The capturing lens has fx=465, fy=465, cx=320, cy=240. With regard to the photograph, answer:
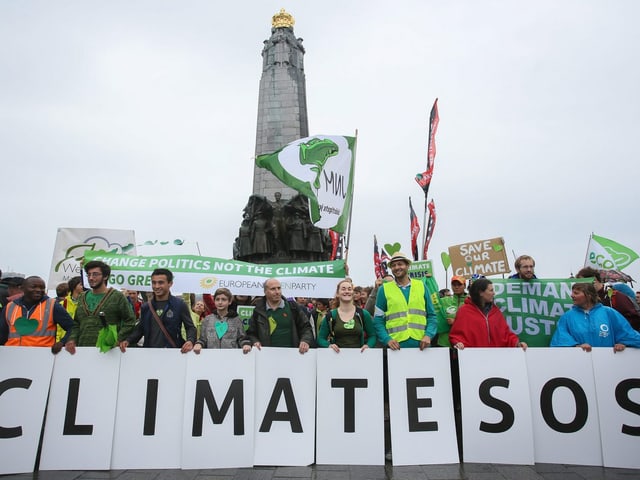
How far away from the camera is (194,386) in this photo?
4.65 metres

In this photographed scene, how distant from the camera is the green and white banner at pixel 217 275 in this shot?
23.3 feet

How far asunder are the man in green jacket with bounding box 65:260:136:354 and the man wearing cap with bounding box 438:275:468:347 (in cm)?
383

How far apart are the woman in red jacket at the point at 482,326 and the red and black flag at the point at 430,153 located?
5.70 meters

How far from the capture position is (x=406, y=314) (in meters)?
5.12

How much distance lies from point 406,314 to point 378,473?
163cm

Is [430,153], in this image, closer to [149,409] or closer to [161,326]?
[161,326]

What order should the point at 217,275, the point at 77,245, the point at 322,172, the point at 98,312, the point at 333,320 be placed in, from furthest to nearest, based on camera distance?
the point at 77,245, the point at 322,172, the point at 217,275, the point at 333,320, the point at 98,312

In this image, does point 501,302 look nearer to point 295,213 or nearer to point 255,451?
point 255,451

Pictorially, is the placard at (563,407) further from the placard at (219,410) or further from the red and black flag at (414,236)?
the red and black flag at (414,236)

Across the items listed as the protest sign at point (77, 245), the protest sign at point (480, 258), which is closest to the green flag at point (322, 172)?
the protest sign at point (480, 258)

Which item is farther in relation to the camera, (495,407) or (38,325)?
(38,325)

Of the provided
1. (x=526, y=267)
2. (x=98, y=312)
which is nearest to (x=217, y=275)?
(x=98, y=312)

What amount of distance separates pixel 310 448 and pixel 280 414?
435mm

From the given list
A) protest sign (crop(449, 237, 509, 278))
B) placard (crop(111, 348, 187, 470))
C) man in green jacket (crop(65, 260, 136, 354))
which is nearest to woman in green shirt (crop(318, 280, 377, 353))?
placard (crop(111, 348, 187, 470))
